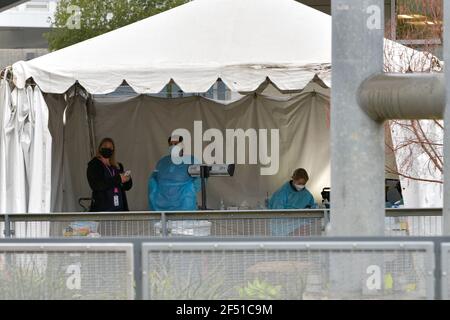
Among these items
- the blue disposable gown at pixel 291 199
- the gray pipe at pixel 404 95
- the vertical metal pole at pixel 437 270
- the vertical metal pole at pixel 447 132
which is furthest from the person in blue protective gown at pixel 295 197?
the vertical metal pole at pixel 437 270

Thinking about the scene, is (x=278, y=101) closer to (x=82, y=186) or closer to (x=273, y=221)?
(x=82, y=186)

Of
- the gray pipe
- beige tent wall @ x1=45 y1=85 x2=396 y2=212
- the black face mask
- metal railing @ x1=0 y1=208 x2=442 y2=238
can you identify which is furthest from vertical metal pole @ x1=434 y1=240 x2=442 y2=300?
Answer: beige tent wall @ x1=45 y1=85 x2=396 y2=212

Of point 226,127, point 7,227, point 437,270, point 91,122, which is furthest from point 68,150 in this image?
point 437,270

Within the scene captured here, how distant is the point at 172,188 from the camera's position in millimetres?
16062

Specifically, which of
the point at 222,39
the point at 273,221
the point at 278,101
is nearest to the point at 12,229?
the point at 273,221

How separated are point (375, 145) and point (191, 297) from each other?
2.64m

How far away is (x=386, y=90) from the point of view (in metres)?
8.35

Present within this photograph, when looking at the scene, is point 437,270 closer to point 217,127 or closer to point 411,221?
point 411,221

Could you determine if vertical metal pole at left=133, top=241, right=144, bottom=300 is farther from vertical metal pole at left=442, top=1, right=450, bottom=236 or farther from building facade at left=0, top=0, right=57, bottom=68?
building facade at left=0, top=0, right=57, bottom=68

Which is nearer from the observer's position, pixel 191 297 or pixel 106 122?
pixel 191 297

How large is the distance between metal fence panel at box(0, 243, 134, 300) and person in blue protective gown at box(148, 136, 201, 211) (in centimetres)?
912

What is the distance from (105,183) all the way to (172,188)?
99 centimetres

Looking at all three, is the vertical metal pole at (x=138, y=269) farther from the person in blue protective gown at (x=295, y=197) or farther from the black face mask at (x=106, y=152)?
the black face mask at (x=106, y=152)

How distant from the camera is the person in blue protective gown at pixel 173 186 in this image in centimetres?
1592
